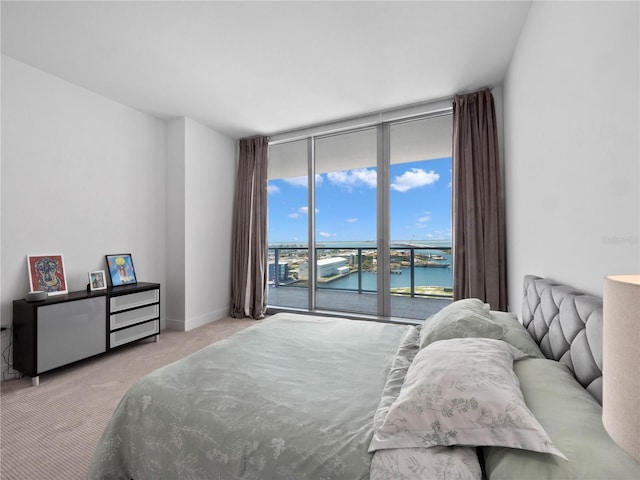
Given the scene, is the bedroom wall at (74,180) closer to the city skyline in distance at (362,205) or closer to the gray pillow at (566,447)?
the city skyline in distance at (362,205)

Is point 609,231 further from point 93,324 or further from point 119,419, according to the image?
point 93,324

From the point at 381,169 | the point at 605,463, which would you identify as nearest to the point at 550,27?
the point at 605,463

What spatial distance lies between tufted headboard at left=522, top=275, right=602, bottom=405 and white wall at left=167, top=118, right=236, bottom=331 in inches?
149

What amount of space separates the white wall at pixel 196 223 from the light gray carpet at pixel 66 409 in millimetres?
770

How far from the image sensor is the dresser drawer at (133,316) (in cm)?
313

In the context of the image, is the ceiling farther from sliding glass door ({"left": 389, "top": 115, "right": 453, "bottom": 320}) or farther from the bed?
the bed

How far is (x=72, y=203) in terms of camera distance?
3.14 m

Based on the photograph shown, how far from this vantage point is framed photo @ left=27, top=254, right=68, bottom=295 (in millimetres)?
2775

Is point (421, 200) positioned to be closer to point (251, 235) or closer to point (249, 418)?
point (251, 235)

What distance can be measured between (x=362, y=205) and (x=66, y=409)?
3.75 m

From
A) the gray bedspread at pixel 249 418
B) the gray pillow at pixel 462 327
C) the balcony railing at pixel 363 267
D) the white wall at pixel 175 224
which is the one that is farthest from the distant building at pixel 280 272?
the gray pillow at pixel 462 327

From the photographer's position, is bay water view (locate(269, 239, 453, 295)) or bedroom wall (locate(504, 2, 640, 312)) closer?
bedroom wall (locate(504, 2, 640, 312))

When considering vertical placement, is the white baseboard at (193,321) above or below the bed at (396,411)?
below

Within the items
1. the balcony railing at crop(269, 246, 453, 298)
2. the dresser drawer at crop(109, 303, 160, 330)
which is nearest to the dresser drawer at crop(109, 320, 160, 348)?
the dresser drawer at crop(109, 303, 160, 330)
